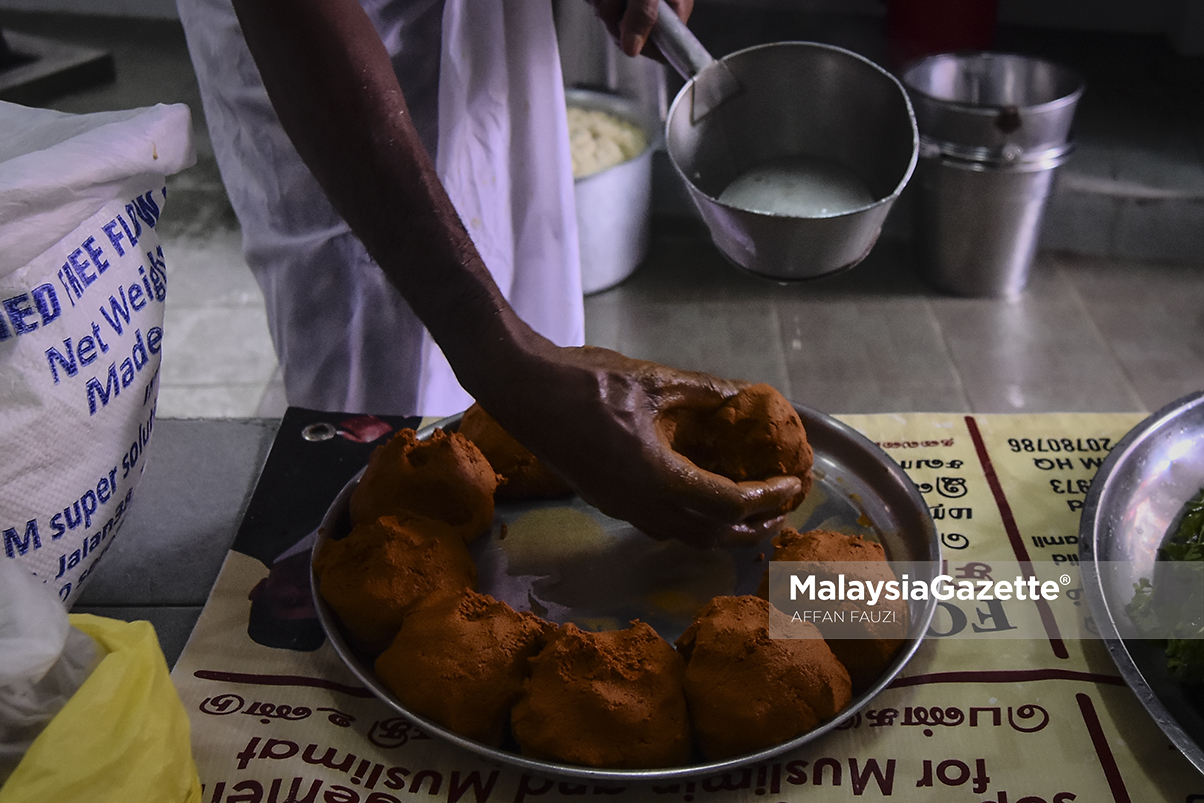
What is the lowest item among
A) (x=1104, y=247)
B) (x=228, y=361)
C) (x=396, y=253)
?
(x=228, y=361)

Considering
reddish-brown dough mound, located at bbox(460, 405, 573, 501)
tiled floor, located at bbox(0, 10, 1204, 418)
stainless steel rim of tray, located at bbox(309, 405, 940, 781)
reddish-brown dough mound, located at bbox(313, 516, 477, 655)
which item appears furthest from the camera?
tiled floor, located at bbox(0, 10, 1204, 418)

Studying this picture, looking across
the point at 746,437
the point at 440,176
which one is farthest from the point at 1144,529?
the point at 440,176

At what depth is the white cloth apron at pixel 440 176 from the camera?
4.09 feet

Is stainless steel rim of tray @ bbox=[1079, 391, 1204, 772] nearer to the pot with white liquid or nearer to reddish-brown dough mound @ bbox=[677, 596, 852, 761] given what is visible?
reddish-brown dough mound @ bbox=[677, 596, 852, 761]

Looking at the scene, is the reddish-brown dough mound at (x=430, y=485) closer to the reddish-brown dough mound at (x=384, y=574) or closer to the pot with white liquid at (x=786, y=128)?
the reddish-brown dough mound at (x=384, y=574)

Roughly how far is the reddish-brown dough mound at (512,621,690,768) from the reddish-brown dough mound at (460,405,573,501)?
0.81ft

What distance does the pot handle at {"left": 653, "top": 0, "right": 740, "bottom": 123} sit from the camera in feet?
3.64

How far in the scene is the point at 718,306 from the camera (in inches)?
107

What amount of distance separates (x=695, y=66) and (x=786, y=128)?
5.4 inches

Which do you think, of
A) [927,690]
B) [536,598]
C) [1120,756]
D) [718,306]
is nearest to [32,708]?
[536,598]

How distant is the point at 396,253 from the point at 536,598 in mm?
352

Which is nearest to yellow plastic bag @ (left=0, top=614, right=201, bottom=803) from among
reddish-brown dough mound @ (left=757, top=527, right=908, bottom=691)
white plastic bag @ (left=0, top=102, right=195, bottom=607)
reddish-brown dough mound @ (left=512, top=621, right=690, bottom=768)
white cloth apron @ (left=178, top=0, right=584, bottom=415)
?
white plastic bag @ (left=0, top=102, right=195, bottom=607)

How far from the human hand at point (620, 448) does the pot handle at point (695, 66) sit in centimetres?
39

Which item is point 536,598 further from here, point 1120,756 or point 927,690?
point 1120,756
